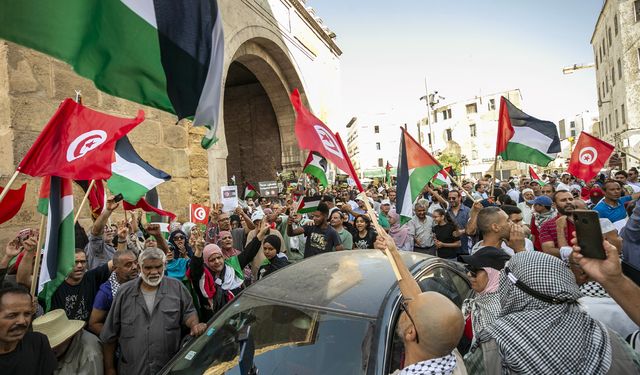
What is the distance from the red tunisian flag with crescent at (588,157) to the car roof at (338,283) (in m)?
5.96

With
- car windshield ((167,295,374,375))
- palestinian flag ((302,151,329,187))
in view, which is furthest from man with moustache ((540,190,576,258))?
palestinian flag ((302,151,329,187))

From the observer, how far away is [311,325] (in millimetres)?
2207

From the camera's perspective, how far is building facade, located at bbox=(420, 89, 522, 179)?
161ft

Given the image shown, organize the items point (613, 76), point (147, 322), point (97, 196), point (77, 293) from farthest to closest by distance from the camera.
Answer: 1. point (613, 76)
2. point (97, 196)
3. point (77, 293)
4. point (147, 322)

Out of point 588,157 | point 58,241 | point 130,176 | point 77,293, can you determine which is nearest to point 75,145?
point 58,241

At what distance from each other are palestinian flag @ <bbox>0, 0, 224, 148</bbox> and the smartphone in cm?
178

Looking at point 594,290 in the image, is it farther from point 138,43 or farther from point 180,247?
point 180,247

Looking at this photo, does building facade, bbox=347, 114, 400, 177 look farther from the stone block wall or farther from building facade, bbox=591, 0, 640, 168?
the stone block wall

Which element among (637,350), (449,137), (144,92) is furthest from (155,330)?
(449,137)

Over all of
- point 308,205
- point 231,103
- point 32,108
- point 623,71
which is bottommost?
point 308,205

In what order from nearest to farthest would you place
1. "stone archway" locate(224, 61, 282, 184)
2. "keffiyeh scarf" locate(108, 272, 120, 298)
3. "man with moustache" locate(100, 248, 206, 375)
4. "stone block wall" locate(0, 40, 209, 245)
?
"man with moustache" locate(100, 248, 206, 375) < "keffiyeh scarf" locate(108, 272, 120, 298) < "stone block wall" locate(0, 40, 209, 245) < "stone archway" locate(224, 61, 282, 184)

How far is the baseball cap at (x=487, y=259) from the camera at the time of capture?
101 inches

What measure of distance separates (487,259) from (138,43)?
2.45m

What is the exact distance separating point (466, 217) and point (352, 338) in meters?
5.51
